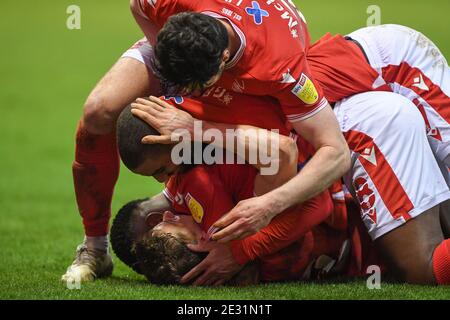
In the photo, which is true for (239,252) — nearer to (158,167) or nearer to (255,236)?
(255,236)

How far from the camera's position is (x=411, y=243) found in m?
4.74

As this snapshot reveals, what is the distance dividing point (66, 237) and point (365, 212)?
8.29 ft

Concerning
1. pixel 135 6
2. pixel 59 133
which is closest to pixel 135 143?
pixel 135 6

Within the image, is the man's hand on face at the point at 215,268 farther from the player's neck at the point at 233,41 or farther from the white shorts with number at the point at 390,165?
the player's neck at the point at 233,41

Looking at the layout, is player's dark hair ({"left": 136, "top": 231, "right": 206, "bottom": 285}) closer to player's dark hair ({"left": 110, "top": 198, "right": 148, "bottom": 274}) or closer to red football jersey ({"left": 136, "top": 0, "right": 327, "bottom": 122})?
player's dark hair ({"left": 110, "top": 198, "right": 148, "bottom": 274})

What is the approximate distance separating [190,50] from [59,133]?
757 cm

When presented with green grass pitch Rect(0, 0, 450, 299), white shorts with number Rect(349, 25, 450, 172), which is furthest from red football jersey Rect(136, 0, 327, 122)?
green grass pitch Rect(0, 0, 450, 299)

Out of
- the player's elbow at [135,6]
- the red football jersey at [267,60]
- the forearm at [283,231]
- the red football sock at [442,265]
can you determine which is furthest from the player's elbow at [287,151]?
the player's elbow at [135,6]

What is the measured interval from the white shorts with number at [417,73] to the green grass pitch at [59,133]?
0.98 m

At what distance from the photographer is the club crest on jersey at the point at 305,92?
451cm

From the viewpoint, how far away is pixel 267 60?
14.9 feet

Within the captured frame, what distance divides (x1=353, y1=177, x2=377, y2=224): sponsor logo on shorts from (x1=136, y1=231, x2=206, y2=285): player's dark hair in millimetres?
840

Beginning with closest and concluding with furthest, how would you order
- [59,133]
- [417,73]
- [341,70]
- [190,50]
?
[190,50]
[341,70]
[417,73]
[59,133]
